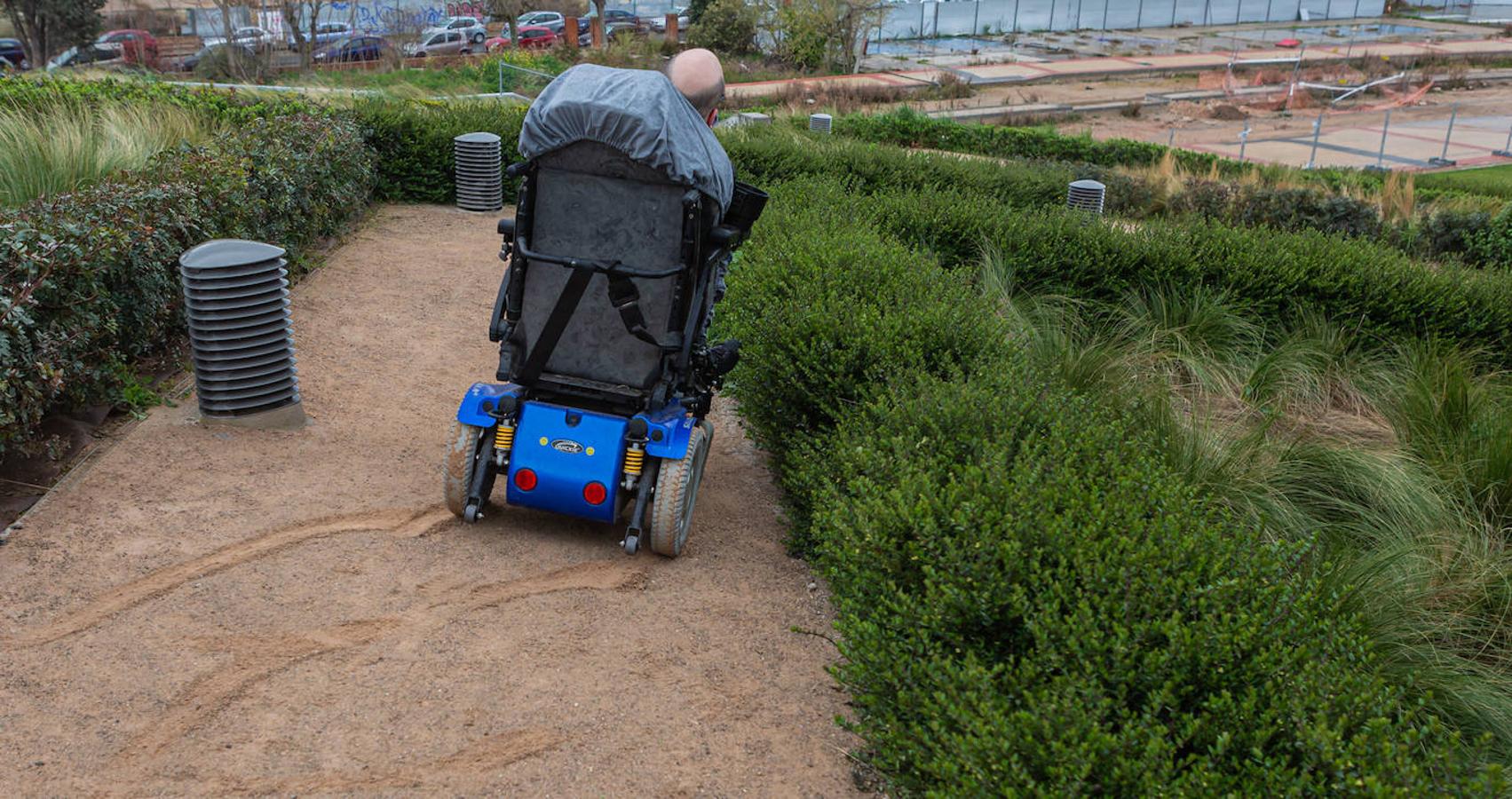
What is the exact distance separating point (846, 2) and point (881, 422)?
35.4m

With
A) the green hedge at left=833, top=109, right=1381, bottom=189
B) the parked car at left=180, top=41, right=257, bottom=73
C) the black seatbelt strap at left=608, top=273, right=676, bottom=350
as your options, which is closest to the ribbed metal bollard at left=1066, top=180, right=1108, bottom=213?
the black seatbelt strap at left=608, top=273, right=676, bottom=350

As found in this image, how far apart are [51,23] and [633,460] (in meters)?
35.1

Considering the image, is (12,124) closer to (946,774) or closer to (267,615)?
(267,615)

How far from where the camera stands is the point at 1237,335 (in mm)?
7949

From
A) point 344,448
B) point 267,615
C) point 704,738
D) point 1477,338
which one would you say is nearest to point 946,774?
point 704,738

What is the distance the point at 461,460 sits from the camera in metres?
4.91

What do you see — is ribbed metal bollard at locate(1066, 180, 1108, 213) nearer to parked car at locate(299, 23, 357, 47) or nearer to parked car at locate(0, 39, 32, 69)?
parked car at locate(299, 23, 357, 47)

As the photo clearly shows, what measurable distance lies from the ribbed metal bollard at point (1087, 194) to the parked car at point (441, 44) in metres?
27.1

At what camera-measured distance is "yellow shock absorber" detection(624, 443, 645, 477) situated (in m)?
4.80

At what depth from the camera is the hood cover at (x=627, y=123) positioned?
14.6ft

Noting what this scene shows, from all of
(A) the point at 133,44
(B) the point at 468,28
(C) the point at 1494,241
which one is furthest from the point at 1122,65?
(A) the point at 133,44

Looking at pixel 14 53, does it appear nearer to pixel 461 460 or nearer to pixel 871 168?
pixel 871 168

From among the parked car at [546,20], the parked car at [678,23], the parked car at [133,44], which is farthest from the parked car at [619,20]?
the parked car at [133,44]

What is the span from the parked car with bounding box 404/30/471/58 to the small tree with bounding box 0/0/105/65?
8825 millimetres
